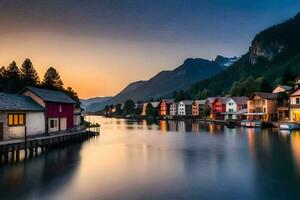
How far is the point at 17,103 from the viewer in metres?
41.1

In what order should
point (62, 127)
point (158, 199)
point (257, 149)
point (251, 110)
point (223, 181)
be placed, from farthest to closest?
point (251, 110)
point (62, 127)
point (257, 149)
point (223, 181)
point (158, 199)

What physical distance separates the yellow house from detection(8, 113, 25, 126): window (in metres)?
61.6

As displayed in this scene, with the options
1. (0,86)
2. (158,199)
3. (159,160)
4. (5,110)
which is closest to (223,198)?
(158,199)

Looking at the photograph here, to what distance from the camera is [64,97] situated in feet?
181

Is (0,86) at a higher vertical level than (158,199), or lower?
higher

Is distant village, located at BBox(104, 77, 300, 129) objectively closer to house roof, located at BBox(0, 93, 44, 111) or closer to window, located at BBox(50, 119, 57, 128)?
window, located at BBox(50, 119, 57, 128)

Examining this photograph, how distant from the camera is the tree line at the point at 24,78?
83.5 metres

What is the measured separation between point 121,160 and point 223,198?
1821 cm

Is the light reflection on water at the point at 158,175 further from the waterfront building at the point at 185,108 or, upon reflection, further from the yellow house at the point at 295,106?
the waterfront building at the point at 185,108

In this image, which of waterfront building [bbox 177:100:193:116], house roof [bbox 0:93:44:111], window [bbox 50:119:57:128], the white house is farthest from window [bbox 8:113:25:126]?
waterfront building [bbox 177:100:193:116]

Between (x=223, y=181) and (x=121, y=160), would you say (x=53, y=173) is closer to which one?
(x=121, y=160)

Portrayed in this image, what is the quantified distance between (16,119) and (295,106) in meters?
63.1

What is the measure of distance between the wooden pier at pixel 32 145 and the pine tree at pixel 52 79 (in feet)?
152

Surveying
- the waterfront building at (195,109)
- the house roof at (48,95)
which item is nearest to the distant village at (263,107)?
the waterfront building at (195,109)
